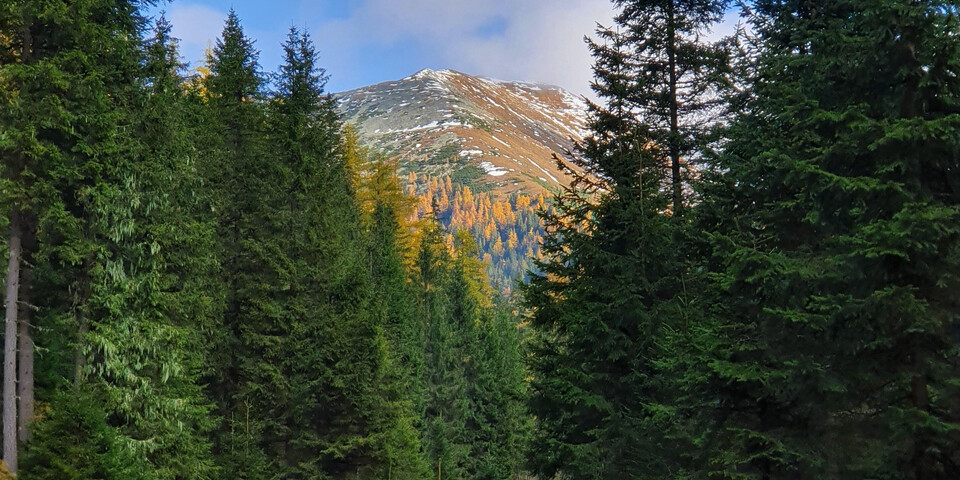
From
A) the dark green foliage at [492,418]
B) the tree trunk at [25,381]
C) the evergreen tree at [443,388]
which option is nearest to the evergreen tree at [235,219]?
the tree trunk at [25,381]

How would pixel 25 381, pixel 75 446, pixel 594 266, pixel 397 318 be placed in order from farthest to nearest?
pixel 397 318, pixel 594 266, pixel 25 381, pixel 75 446

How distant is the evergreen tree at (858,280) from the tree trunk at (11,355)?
12.8 m

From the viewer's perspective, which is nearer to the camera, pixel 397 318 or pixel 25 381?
pixel 25 381

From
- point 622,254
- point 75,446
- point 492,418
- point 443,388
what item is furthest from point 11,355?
point 492,418

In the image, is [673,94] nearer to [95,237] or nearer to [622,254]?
[622,254]

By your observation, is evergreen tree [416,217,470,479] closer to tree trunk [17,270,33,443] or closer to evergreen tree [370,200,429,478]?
evergreen tree [370,200,429,478]

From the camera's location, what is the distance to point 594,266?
16500 mm

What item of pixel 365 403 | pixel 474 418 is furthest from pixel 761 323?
pixel 474 418

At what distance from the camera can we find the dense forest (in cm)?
798

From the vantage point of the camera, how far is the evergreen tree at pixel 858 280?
24.9 ft

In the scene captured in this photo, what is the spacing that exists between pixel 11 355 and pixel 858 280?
14.6 meters

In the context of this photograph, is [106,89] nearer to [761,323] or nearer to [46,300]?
[46,300]

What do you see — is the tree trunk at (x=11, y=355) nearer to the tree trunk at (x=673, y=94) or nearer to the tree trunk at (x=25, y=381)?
the tree trunk at (x=25, y=381)

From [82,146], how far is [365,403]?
14230mm
